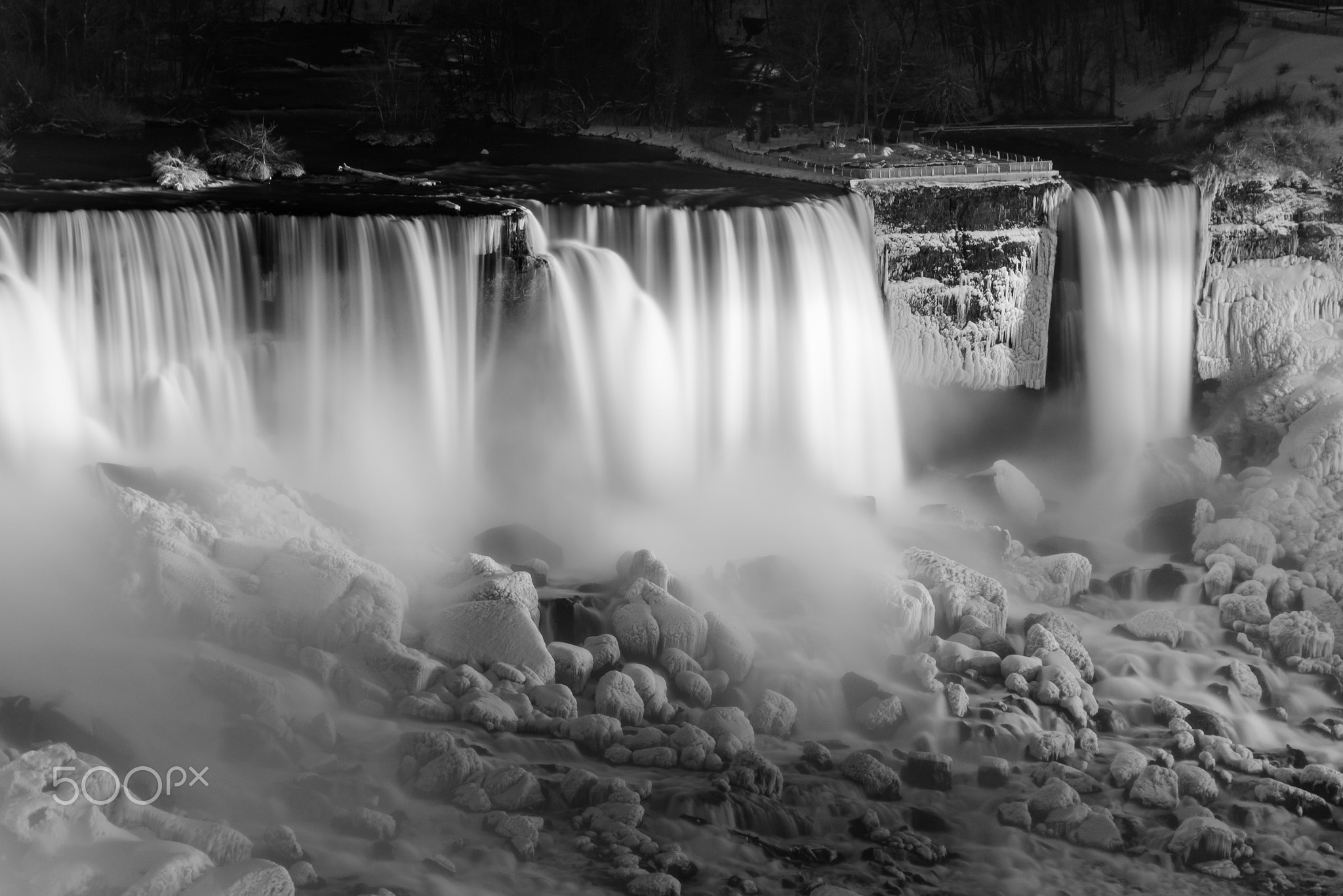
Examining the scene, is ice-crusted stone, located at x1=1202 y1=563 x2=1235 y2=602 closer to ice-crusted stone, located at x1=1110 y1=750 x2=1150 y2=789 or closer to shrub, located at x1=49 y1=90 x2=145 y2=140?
ice-crusted stone, located at x1=1110 y1=750 x2=1150 y2=789

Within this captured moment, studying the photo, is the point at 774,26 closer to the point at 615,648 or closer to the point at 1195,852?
the point at 615,648

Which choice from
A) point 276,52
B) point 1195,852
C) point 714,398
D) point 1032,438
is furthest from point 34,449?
point 276,52

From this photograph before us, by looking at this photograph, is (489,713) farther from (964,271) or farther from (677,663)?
(964,271)

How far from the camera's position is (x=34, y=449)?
23609 millimetres

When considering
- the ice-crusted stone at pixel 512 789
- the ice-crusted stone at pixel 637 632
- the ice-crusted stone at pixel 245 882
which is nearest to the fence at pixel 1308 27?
the ice-crusted stone at pixel 637 632

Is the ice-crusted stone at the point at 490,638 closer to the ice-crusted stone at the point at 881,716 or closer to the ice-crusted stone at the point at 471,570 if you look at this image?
the ice-crusted stone at the point at 471,570

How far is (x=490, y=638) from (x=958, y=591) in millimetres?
6875

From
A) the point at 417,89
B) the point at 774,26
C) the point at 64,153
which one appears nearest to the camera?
the point at 64,153

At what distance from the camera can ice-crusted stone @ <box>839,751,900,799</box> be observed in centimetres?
1891

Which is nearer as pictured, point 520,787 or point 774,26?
point 520,787

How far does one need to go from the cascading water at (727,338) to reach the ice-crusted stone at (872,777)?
9.33 m

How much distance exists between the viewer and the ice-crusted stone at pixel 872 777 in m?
18.9

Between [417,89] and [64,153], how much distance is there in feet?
37.7

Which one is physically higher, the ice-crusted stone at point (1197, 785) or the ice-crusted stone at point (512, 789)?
the ice-crusted stone at point (512, 789)
